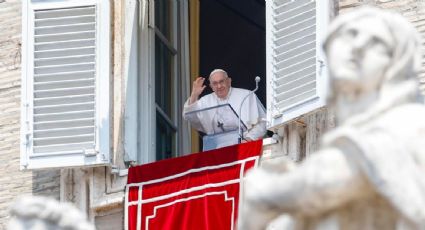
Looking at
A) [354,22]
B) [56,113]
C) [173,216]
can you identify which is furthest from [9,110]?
[354,22]

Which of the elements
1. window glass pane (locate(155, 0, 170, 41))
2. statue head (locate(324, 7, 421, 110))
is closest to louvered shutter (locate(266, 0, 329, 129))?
window glass pane (locate(155, 0, 170, 41))

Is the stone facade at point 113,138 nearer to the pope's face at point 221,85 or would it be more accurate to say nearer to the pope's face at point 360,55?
the pope's face at point 221,85

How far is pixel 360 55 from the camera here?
7078 millimetres

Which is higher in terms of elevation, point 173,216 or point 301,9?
point 301,9

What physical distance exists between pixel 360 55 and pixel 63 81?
38.0 ft

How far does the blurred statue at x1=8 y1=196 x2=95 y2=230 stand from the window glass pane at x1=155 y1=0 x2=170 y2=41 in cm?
1160

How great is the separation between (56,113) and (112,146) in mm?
651

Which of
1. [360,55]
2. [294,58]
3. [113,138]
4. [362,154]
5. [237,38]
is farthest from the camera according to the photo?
[237,38]

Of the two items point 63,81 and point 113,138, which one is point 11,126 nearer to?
point 63,81

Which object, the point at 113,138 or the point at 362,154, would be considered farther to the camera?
the point at 113,138

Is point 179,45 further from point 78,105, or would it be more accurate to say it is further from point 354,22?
point 354,22

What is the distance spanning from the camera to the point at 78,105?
18422mm

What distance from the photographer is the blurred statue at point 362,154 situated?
688 centimetres

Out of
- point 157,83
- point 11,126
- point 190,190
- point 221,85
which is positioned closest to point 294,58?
point 221,85
